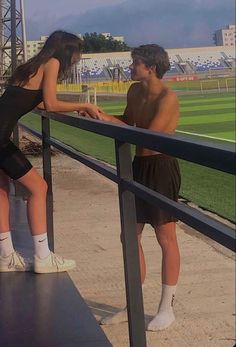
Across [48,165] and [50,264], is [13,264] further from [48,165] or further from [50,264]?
[48,165]

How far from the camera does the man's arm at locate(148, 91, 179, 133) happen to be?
147 inches

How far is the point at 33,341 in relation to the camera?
3105 millimetres

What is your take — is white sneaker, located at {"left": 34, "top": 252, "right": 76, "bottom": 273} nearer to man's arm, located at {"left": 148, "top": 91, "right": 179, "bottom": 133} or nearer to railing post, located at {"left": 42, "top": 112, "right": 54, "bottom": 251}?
railing post, located at {"left": 42, "top": 112, "right": 54, "bottom": 251}

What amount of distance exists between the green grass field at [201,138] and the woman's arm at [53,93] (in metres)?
0.69

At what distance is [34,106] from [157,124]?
2.94ft

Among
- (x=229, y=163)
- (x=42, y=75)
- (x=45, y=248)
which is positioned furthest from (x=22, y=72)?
(x=229, y=163)

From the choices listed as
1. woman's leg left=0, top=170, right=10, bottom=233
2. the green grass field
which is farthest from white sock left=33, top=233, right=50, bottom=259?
the green grass field

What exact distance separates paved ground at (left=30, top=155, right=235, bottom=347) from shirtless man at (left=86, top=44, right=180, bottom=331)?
0.13 meters

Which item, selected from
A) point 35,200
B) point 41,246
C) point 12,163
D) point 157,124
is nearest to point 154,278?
point 41,246

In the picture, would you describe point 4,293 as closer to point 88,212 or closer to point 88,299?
point 88,299

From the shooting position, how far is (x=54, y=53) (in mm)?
3932

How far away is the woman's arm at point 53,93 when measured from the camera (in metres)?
3.86

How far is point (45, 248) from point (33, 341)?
4.06ft

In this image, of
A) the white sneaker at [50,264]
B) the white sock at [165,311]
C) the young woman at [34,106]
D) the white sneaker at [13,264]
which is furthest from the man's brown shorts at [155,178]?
the white sneaker at [13,264]
